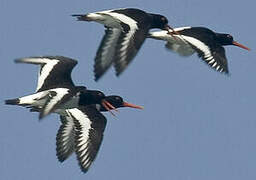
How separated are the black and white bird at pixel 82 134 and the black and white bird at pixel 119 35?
131 centimetres

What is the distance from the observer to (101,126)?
1947 centimetres

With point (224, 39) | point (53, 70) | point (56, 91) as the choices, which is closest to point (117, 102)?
point (53, 70)

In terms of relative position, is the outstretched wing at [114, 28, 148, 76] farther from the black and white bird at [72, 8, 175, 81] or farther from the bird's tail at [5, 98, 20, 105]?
the bird's tail at [5, 98, 20, 105]

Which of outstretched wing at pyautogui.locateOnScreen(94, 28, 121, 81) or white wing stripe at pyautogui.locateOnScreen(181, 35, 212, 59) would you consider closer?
outstretched wing at pyautogui.locateOnScreen(94, 28, 121, 81)

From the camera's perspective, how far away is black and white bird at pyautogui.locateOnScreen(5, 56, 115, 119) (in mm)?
18391

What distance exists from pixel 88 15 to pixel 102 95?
151 centimetres

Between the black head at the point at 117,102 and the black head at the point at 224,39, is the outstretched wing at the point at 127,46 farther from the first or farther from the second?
the black head at the point at 224,39

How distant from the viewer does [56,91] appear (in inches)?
741

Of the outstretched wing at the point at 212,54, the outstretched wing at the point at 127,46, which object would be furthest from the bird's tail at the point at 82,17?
the outstretched wing at the point at 212,54

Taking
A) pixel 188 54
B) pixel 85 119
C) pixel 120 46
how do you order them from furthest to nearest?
pixel 188 54, pixel 85 119, pixel 120 46

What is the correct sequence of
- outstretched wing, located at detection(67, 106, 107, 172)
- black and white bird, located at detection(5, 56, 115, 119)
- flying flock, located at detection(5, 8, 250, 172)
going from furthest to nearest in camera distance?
outstretched wing, located at detection(67, 106, 107, 172) → flying flock, located at detection(5, 8, 250, 172) → black and white bird, located at detection(5, 56, 115, 119)

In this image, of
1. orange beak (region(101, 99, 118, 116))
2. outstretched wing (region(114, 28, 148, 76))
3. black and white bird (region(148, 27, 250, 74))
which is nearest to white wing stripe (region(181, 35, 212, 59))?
black and white bird (region(148, 27, 250, 74))

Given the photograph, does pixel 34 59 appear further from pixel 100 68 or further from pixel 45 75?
pixel 100 68

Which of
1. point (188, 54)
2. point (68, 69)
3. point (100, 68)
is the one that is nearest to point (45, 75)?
point (68, 69)
